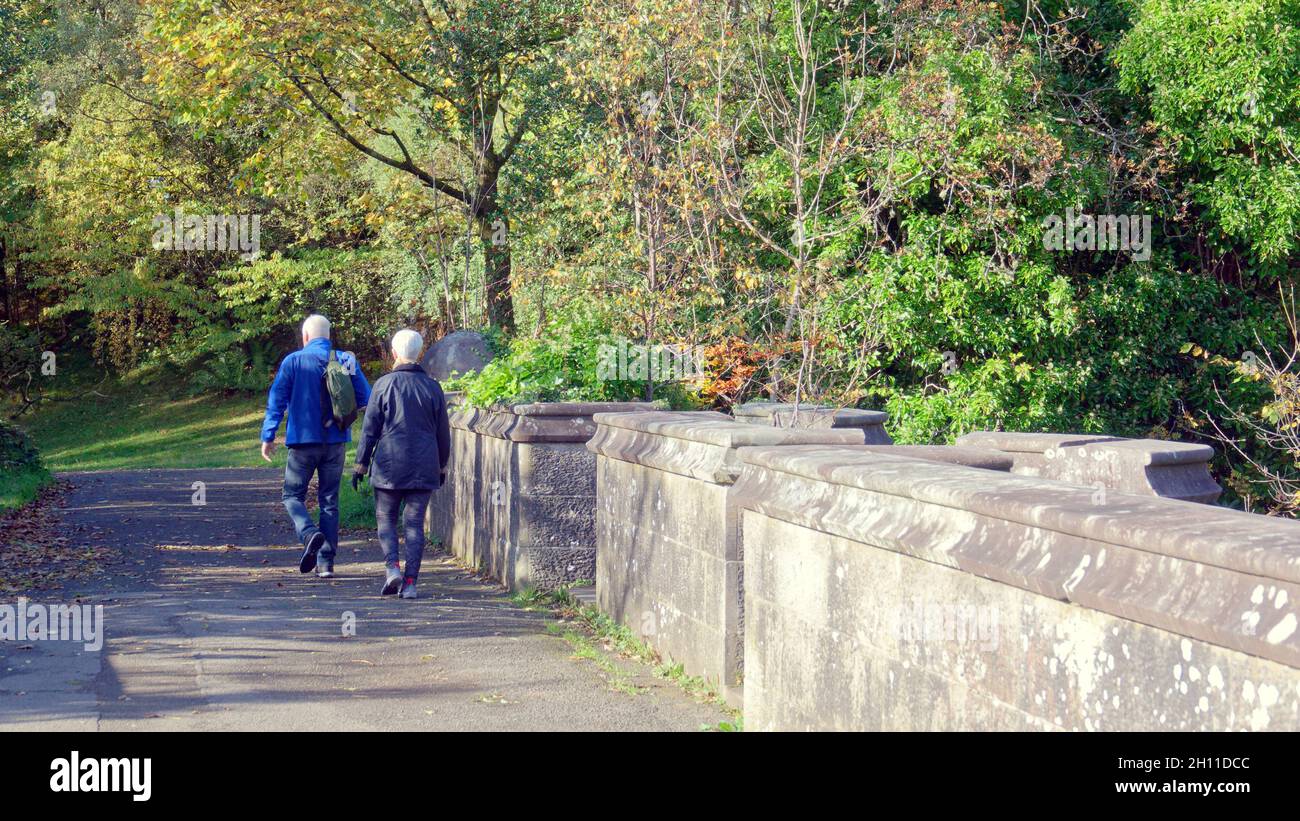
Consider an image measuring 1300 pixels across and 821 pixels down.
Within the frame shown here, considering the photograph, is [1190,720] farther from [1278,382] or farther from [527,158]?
[527,158]

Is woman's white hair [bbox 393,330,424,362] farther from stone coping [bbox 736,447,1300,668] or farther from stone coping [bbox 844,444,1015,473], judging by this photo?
stone coping [bbox 736,447,1300,668]

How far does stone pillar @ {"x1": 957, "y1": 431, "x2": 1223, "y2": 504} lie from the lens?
19.1 ft

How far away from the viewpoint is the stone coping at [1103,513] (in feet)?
8.10

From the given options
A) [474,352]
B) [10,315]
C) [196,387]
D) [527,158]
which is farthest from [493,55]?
[10,315]

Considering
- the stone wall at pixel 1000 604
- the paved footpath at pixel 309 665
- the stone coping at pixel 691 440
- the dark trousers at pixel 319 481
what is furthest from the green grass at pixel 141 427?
the stone wall at pixel 1000 604

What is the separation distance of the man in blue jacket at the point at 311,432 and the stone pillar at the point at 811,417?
3.00 meters

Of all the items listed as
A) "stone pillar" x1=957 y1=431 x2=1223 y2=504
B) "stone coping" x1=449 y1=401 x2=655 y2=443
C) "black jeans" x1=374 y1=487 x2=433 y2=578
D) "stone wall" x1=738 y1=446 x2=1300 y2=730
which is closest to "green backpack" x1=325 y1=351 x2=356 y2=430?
"black jeans" x1=374 y1=487 x2=433 y2=578

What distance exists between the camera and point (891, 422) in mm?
16406

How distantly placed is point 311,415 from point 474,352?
420 centimetres

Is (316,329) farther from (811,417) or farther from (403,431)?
(811,417)

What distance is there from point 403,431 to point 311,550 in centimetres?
170

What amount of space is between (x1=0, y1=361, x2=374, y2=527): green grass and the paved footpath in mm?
16263

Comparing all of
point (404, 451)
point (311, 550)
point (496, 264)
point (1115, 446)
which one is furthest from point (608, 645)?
point (496, 264)

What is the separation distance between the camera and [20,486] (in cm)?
1664
